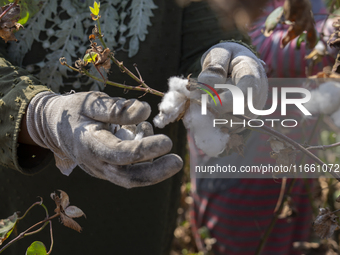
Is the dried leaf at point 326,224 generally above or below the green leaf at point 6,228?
above

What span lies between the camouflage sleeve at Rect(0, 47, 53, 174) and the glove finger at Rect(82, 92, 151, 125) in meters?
0.21

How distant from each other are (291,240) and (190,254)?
835mm

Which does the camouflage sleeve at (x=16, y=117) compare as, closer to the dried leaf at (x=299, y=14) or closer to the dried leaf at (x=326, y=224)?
the dried leaf at (x=299, y=14)

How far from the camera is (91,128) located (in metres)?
0.60

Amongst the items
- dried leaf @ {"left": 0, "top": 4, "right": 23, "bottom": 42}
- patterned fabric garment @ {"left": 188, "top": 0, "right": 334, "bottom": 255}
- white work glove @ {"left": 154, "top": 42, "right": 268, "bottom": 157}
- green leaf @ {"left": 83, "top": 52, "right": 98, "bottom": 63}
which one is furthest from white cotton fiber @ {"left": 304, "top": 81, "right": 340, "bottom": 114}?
patterned fabric garment @ {"left": 188, "top": 0, "right": 334, "bottom": 255}

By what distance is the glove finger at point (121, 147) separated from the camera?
55cm

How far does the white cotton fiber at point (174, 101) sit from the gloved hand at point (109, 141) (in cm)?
5

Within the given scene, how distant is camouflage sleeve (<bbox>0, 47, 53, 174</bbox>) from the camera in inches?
28.5

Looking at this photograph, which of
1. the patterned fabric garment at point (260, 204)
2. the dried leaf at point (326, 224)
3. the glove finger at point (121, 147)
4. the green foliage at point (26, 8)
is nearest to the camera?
the glove finger at point (121, 147)

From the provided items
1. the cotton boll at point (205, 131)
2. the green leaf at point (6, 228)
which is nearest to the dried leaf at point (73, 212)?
the green leaf at point (6, 228)

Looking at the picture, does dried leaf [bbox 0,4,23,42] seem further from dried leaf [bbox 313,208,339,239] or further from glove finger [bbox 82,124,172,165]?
dried leaf [bbox 313,208,339,239]

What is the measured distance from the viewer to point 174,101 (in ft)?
2.04

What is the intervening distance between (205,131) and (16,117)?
18.4 inches

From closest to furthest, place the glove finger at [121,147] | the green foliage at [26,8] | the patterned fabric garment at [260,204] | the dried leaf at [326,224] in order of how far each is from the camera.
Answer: the glove finger at [121,147]
the dried leaf at [326,224]
the green foliage at [26,8]
the patterned fabric garment at [260,204]
